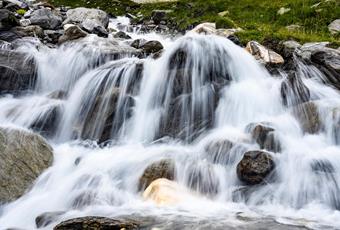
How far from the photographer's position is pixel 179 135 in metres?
11.3

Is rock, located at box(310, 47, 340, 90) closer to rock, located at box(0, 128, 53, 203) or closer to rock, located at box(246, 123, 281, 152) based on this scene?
rock, located at box(246, 123, 281, 152)

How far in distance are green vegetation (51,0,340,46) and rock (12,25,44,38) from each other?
7.38 metres

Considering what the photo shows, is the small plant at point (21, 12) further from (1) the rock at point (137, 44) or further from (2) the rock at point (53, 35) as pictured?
(1) the rock at point (137, 44)

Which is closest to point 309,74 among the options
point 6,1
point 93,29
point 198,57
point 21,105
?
point 198,57

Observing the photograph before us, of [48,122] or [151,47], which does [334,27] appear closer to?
[151,47]

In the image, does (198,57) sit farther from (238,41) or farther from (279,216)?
(279,216)

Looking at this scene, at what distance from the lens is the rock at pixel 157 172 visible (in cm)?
913

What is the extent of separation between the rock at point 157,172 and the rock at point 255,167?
4.34 ft

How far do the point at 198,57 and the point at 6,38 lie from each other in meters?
7.94

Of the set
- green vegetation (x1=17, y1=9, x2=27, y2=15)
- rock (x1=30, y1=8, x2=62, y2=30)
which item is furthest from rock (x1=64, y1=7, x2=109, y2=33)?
green vegetation (x1=17, y1=9, x2=27, y2=15)

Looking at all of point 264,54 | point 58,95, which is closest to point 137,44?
point 58,95

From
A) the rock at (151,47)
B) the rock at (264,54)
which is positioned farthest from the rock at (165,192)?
the rock at (151,47)

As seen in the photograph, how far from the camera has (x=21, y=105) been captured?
13.1 meters

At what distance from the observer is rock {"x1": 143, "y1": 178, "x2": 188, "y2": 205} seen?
8.32 meters
